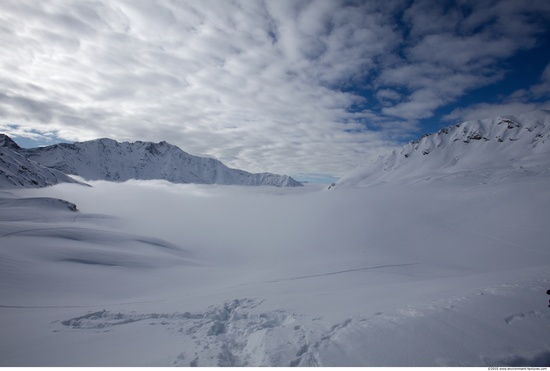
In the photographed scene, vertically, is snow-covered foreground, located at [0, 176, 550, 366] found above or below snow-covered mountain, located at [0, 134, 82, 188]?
below

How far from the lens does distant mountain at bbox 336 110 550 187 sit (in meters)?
101

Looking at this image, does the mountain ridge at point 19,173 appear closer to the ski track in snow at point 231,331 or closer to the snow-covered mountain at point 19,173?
the snow-covered mountain at point 19,173

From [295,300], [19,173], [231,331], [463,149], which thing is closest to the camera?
[231,331]

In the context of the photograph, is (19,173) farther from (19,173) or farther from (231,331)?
(231,331)

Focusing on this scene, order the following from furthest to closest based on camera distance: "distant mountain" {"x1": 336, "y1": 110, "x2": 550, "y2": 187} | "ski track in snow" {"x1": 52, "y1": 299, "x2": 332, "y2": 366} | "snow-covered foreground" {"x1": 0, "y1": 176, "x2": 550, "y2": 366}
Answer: "distant mountain" {"x1": 336, "y1": 110, "x2": 550, "y2": 187}, "ski track in snow" {"x1": 52, "y1": 299, "x2": 332, "y2": 366}, "snow-covered foreground" {"x1": 0, "y1": 176, "x2": 550, "y2": 366}

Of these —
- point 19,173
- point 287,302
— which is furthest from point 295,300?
point 19,173

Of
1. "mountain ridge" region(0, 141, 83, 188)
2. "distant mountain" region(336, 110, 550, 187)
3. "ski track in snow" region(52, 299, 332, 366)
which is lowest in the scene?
"ski track in snow" region(52, 299, 332, 366)

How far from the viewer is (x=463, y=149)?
12288cm

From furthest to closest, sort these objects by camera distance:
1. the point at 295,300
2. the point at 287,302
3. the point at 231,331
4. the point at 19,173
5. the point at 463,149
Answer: the point at 463,149 → the point at 19,173 → the point at 295,300 → the point at 287,302 → the point at 231,331

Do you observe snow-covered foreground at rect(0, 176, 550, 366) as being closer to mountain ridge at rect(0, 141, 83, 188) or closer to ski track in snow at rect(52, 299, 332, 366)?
ski track in snow at rect(52, 299, 332, 366)

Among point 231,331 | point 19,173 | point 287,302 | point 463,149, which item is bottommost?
point 231,331

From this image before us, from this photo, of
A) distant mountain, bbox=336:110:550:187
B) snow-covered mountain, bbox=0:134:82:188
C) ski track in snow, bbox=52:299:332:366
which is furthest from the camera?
distant mountain, bbox=336:110:550:187

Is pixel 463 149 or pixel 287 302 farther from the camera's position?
pixel 463 149

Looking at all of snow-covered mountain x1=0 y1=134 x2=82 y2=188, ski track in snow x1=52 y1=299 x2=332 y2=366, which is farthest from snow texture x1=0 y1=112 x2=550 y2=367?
snow-covered mountain x1=0 y1=134 x2=82 y2=188
